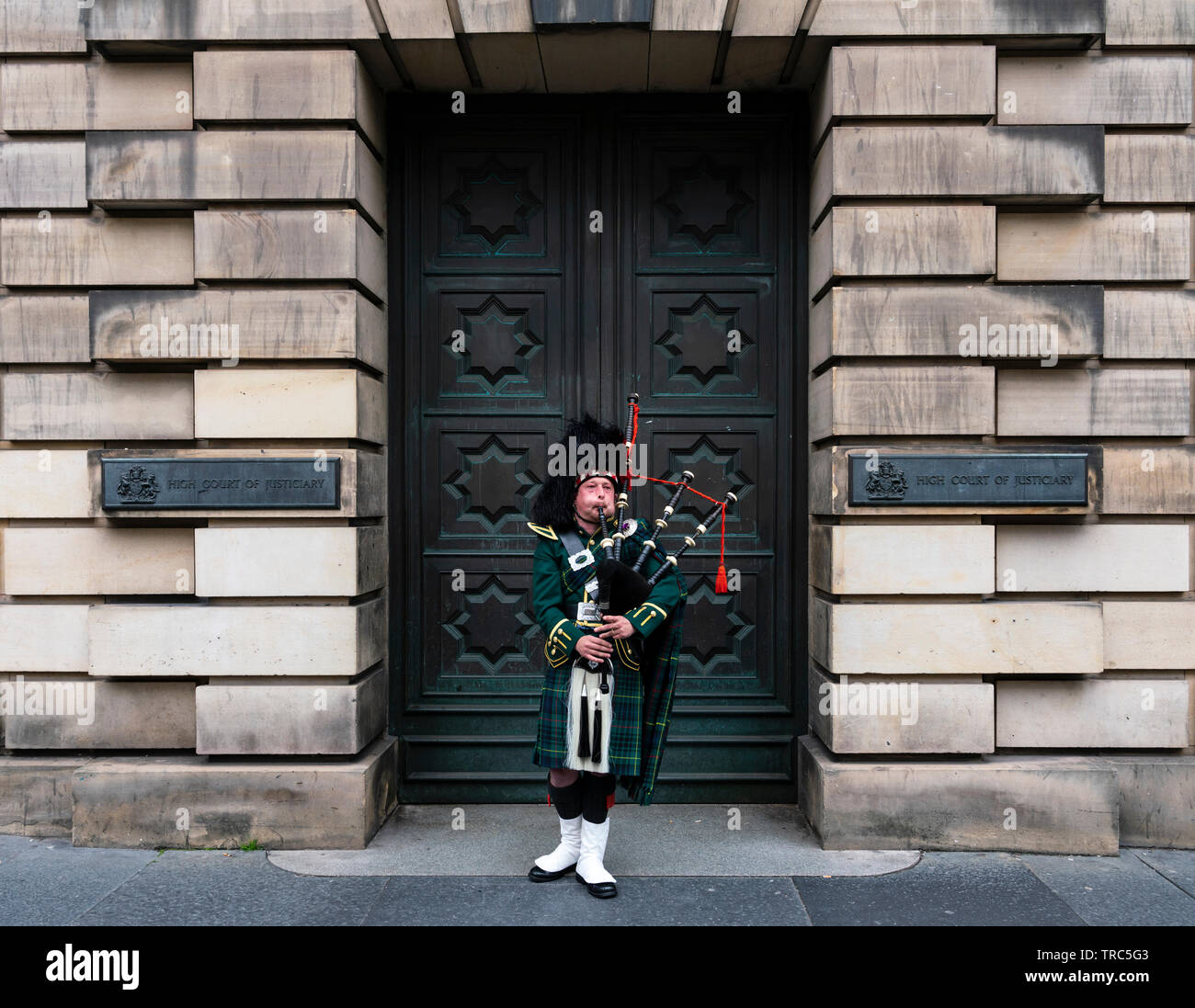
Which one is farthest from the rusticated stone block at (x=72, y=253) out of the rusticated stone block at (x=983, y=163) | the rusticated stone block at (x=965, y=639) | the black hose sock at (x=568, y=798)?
the rusticated stone block at (x=965, y=639)

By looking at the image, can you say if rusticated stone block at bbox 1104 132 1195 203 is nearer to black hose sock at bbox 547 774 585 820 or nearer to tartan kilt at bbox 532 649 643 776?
tartan kilt at bbox 532 649 643 776

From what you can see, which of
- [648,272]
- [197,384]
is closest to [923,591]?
[648,272]

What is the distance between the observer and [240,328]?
5.75 meters

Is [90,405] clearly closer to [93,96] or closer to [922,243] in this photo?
[93,96]

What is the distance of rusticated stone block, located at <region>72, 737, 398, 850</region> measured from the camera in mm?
5664

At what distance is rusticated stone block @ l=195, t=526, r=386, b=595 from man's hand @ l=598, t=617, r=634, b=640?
1.77 meters

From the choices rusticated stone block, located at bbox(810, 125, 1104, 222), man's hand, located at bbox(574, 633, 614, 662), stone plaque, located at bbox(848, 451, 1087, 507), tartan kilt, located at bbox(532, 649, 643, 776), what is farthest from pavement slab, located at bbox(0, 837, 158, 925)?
rusticated stone block, located at bbox(810, 125, 1104, 222)

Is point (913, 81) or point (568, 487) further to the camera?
point (913, 81)

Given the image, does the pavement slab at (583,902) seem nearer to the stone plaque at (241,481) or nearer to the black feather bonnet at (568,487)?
the black feather bonnet at (568,487)

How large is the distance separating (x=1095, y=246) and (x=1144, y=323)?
548 mm

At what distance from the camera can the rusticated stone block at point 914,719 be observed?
18.7 ft

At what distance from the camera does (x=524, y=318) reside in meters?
6.50

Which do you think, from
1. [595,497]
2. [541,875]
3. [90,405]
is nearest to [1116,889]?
[541,875]

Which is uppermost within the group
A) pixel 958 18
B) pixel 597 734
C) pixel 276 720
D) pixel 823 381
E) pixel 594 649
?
pixel 958 18
